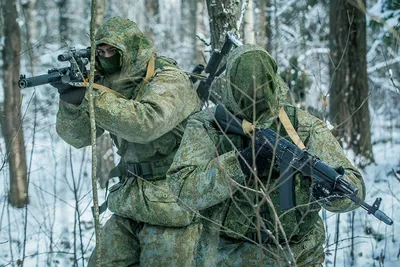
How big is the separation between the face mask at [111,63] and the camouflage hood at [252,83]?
122 centimetres

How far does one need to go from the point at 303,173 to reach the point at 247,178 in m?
0.29

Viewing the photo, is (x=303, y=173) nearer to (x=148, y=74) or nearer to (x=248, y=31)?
(x=148, y=74)

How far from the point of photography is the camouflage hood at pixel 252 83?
2949 mm

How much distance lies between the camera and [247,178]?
2.96m

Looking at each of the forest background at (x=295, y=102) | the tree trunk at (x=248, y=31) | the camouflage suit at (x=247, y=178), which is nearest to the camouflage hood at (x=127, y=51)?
the camouflage suit at (x=247, y=178)

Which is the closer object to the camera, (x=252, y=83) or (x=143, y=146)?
(x=252, y=83)

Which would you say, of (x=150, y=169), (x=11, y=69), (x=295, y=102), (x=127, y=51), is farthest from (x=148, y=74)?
(x=11, y=69)

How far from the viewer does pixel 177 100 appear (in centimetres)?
379

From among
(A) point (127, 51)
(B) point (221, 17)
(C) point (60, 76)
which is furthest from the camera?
(B) point (221, 17)

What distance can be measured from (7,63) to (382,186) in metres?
4.78

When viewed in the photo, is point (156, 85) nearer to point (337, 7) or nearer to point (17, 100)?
point (17, 100)

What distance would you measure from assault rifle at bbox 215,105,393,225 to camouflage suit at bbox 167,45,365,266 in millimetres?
83

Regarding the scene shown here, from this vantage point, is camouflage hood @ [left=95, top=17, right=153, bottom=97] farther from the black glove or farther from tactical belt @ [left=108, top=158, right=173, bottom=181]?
the black glove

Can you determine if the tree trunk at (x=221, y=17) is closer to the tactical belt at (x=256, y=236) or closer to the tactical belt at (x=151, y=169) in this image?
the tactical belt at (x=151, y=169)
